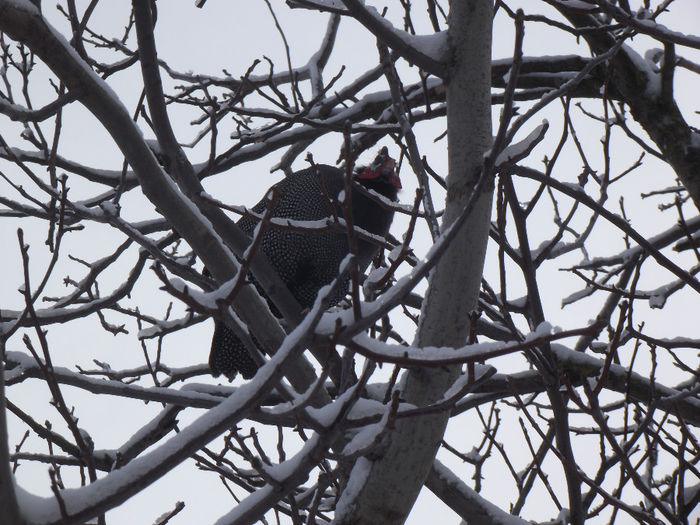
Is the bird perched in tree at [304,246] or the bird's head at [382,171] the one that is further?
the bird's head at [382,171]

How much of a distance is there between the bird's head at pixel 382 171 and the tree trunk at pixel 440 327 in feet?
9.01

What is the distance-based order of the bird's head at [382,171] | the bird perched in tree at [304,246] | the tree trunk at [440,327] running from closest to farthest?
the tree trunk at [440,327], the bird perched in tree at [304,246], the bird's head at [382,171]

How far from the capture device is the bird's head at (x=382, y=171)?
482 centimetres

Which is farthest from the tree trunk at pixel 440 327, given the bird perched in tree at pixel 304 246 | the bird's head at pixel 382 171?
the bird's head at pixel 382 171

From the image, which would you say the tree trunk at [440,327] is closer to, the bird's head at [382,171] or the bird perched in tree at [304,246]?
the bird perched in tree at [304,246]

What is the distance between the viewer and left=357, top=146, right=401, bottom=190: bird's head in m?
4.82

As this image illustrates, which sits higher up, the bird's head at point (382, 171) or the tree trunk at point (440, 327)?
the bird's head at point (382, 171)

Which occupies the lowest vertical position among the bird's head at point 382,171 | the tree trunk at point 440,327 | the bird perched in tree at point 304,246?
the tree trunk at point 440,327

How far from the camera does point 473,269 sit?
77.2 inches

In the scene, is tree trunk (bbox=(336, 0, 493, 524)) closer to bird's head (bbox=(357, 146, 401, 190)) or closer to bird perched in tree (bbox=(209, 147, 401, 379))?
bird perched in tree (bbox=(209, 147, 401, 379))

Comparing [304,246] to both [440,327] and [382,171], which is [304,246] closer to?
[382,171]

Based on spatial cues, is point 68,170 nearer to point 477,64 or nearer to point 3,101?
point 3,101

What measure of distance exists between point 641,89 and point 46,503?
10.3 feet

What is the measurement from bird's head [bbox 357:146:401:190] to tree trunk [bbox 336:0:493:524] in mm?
2746
